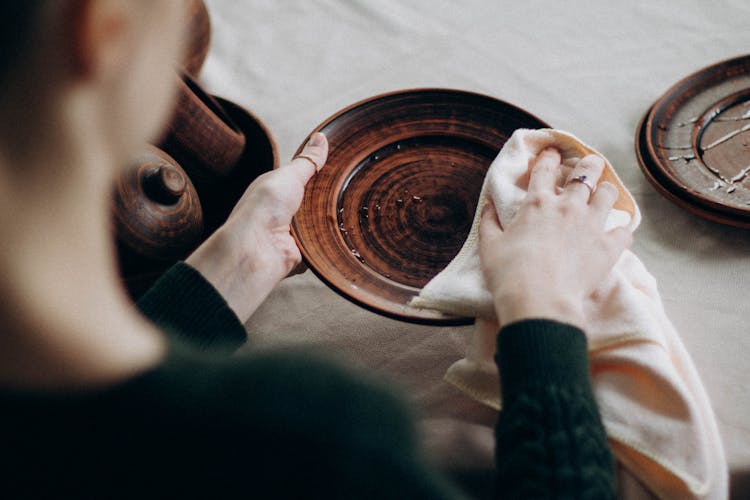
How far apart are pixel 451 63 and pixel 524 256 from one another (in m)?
0.43

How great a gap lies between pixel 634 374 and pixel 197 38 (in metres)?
0.67

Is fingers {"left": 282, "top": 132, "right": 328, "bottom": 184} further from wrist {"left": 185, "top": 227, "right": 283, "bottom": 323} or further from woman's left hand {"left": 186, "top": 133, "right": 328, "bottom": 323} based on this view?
wrist {"left": 185, "top": 227, "right": 283, "bottom": 323}

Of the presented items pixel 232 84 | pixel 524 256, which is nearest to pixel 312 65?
pixel 232 84

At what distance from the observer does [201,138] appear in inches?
24.9

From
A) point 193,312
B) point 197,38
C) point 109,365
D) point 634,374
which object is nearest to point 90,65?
point 109,365

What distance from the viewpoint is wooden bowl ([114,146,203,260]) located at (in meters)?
0.54

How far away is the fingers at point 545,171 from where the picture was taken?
573mm

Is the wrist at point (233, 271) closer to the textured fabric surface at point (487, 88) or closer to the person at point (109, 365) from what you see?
the textured fabric surface at point (487, 88)

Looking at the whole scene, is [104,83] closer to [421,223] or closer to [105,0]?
[105,0]

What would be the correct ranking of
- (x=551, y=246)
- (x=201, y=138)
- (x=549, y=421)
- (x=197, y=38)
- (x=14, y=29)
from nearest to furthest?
1. (x=14, y=29)
2. (x=549, y=421)
3. (x=551, y=246)
4. (x=201, y=138)
5. (x=197, y=38)

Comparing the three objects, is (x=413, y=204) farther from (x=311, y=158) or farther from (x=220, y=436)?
(x=220, y=436)

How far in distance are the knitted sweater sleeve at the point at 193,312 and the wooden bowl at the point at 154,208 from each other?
5 cm

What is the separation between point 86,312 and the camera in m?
0.27

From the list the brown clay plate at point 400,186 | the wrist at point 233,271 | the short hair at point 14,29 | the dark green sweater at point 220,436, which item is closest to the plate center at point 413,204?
the brown clay plate at point 400,186
